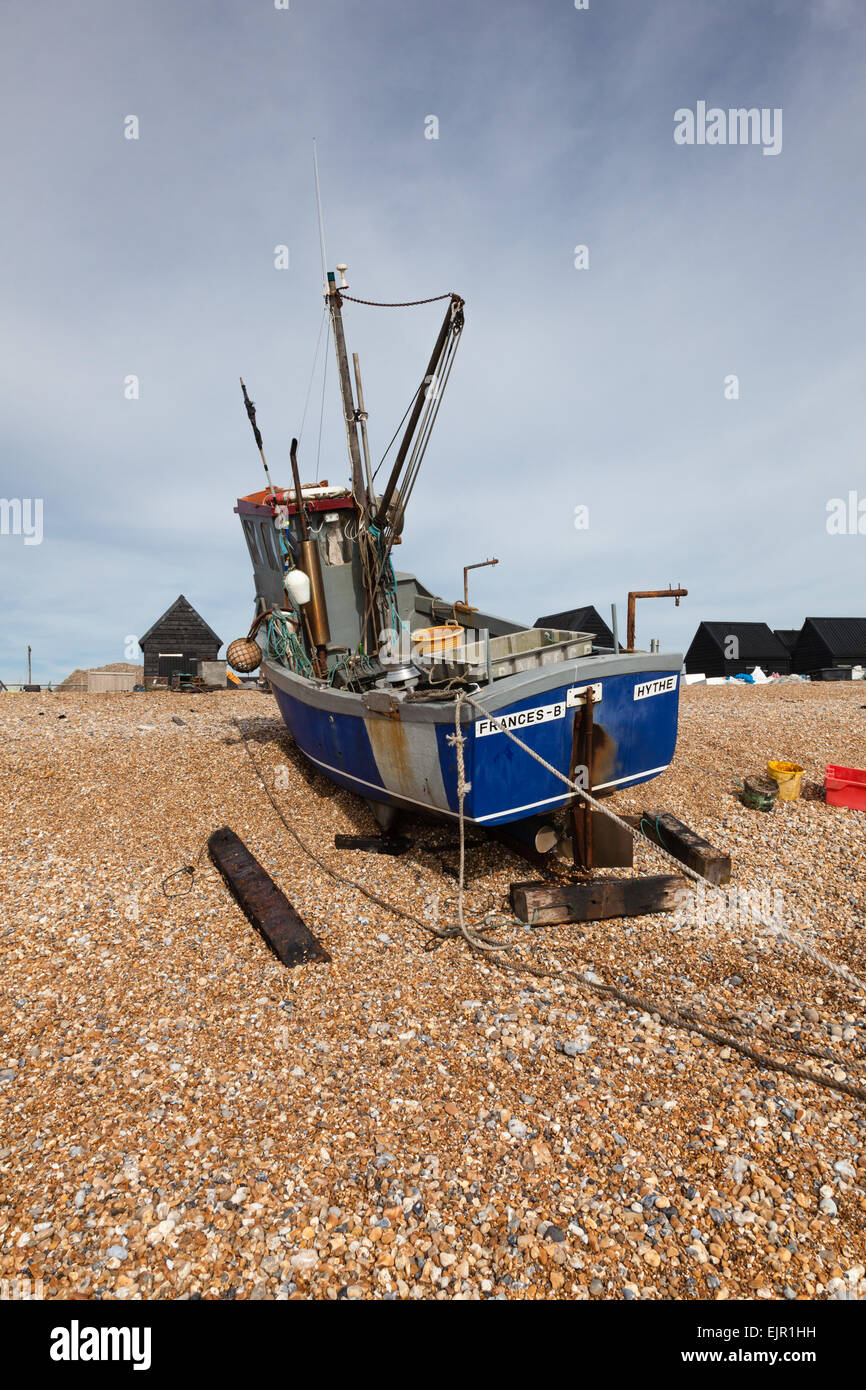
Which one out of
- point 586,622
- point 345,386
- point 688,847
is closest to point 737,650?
point 586,622

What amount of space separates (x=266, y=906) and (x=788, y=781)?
778 cm

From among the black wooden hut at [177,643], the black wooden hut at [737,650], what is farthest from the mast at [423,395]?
the black wooden hut at [737,650]

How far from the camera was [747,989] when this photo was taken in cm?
478

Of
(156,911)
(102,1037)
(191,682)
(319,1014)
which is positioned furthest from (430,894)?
(191,682)

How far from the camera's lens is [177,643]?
3362 centimetres

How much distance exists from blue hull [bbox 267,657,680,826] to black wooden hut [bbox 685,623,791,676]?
113ft

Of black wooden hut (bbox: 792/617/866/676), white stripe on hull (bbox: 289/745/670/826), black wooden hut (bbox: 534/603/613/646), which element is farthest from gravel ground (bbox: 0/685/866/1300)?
black wooden hut (bbox: 792/617/866/676)

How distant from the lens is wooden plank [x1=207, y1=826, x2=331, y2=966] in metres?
5.29

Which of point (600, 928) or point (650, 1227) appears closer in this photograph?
point (650, 1227)

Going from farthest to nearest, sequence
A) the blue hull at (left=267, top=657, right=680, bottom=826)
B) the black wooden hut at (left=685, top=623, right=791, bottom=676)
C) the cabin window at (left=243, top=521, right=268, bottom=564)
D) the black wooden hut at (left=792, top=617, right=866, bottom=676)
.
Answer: the black wooden hut at (left=685, top=623, right=791, bottom=676) < the black wooden hut at (left=792, top=617, right=866, bottom=676) < the cabin window at (left=243, top=521, right=268, bottom=564) < the blue hull at (left=267, top=657, right=680, bottom=826)

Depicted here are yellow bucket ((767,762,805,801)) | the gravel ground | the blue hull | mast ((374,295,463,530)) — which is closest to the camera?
the gravel ground

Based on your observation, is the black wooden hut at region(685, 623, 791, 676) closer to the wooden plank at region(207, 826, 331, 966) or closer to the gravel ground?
the gravel ground

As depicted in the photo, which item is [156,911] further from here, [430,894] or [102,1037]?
[430,894]

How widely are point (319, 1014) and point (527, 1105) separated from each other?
1635 mm
